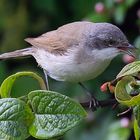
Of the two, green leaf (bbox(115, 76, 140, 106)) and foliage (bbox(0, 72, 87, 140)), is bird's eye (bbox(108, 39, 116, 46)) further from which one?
foliage (bbox(0, 72, 87, 140))

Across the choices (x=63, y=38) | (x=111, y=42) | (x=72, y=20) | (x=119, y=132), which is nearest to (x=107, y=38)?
(x=111, y=42)

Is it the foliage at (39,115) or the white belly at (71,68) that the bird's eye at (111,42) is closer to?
the white belly at (71,68)

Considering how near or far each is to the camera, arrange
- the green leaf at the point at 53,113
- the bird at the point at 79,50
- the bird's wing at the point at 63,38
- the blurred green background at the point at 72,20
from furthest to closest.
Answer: the blurred green background at the point at 72,20
the bird's wing at the point at 63,38
the bird at the point at 79,50
the green leaf at the point at 53,113

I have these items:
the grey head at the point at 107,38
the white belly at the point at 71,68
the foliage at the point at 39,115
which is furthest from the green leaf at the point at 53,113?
the white belly at the point at 71,68

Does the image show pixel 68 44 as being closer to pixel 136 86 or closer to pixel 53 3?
pixel 53 3

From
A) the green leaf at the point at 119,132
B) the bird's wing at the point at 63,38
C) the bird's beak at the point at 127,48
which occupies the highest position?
the bird's beak at the point at 127,48

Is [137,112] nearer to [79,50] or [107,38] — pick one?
[107,38]

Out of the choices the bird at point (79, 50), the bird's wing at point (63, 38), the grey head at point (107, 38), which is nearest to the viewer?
the grey head at point (107, 38)

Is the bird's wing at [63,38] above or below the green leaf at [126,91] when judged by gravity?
below
